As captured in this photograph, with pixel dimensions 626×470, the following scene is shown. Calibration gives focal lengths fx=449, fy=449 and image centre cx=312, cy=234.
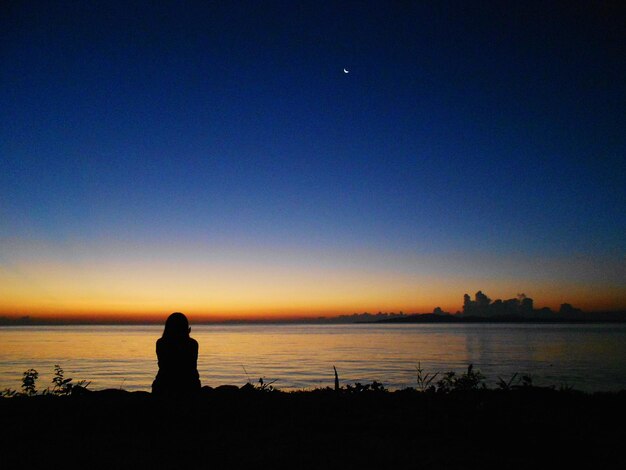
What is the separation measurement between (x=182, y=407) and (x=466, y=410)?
22.0 ft

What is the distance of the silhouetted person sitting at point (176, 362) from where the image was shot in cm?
1362

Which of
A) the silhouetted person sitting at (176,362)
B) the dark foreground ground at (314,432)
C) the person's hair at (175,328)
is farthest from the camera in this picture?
the person's hair at (175,328)

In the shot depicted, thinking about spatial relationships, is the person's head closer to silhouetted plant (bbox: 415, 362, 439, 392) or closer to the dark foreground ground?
the dark foreground ground

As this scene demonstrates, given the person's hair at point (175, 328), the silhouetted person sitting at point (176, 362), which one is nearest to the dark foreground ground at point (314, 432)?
the silhouetted person sitting at point (176, 362)

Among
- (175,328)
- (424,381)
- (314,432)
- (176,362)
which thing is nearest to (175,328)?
(175,328)

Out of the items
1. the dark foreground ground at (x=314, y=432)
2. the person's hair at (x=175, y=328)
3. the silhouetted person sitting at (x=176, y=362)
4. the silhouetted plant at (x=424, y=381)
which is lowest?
the silhouetted plant at (x=424, y=381)

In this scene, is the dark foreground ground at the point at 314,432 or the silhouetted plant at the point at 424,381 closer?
the dark foreground ground at the point at 314,432

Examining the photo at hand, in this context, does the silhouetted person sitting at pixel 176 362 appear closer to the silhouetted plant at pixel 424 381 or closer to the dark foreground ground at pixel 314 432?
the dark foreground ground at pixel 314 432

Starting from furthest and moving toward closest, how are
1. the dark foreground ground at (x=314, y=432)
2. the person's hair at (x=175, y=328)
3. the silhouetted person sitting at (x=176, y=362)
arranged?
the person's hair at (x=175, y=328), the silhouetted person sitting at (x=176, y=362), the dark foreground ground at (x=314, y=432)

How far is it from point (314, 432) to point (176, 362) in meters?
6.35

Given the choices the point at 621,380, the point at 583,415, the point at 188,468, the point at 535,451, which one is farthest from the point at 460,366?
the point at 188,468

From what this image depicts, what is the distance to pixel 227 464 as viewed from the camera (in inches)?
283

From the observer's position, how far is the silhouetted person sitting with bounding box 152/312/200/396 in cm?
1362

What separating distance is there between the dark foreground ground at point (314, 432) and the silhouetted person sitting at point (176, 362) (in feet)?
4.50
